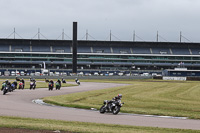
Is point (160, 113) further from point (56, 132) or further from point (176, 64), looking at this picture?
point (176, 64)

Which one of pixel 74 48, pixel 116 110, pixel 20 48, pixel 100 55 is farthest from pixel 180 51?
pixel 116 110

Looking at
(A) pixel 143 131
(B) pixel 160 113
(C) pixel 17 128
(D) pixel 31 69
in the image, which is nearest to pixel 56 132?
(C) pixel 17 128

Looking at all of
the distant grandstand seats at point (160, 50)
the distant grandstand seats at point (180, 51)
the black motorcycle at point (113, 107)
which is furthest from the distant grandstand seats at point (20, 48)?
the black motorcycle at point (113, 107)

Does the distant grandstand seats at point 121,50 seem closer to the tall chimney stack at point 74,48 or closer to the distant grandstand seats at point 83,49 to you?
the distant grandstand seats at point 83,49

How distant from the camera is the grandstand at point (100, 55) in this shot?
474ft

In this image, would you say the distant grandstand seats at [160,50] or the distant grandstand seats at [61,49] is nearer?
the distant grandstand seats at [61,49]

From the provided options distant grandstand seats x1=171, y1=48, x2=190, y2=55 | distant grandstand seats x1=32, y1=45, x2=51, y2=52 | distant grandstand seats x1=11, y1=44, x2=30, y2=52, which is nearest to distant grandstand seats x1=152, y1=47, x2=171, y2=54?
distant grandstand seats x1=171, y1=48, x2=190, y2=55

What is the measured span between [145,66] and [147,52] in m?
6.11

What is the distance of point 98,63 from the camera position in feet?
483

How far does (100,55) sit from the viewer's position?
147 metres

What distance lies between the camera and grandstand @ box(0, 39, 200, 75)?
14438 centimetres

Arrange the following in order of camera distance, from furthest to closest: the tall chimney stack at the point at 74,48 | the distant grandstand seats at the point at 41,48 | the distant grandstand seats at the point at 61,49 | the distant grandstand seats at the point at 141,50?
1. the distant grandstand seats at the point at 141,50
2. the distant grandstand seats at the point at 61,49
3. the distant grandstand seats at the point at 41,48
4. the tall chimney stack at the point at 74,48

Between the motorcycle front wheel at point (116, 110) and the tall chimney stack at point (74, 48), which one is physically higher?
the tall chimney stack at point (74, 48)

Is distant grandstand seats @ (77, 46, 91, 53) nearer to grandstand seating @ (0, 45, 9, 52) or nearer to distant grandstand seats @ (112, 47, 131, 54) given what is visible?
distant grandstand seats @ (112, 47, 131, 54)
